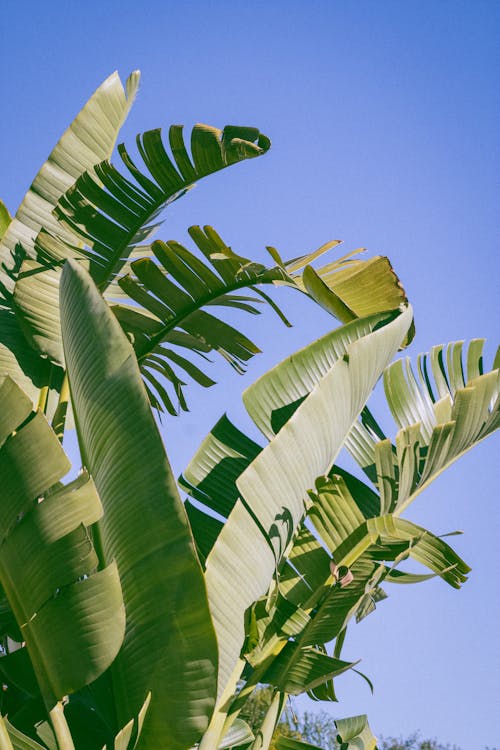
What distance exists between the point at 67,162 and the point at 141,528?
2121 millimetres

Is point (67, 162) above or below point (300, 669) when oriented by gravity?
above

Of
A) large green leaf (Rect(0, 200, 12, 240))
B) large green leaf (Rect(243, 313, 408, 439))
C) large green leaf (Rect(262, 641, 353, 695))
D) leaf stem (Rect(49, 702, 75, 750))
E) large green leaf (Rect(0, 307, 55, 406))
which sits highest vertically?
large green leaf (Rect(243, 313, 408, 439))

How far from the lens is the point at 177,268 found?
319 cm

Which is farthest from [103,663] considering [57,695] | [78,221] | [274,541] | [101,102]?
[101,102]

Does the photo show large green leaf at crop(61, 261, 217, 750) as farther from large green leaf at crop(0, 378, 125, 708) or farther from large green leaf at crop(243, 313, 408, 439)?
large green leaf at crop(243, 313, 408, 439)

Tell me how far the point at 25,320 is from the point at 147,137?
2.98 feet

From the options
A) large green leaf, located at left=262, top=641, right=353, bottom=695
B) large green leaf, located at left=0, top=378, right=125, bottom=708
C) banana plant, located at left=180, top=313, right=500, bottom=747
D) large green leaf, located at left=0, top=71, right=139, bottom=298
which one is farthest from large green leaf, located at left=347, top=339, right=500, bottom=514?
large green leaf, located at left=0, top=71, right=139, bottom=298

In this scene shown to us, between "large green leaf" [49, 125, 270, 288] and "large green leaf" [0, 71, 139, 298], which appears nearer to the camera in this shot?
"large green leaf" [49, 125, 270, 288]

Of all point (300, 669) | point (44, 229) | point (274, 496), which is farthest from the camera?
point (44, 229)

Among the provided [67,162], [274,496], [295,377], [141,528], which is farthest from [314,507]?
[67,162]

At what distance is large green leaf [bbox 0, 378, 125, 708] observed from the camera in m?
2.26

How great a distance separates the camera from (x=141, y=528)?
232 centimetres

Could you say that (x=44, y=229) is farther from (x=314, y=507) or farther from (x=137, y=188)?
(x=314, y=507)

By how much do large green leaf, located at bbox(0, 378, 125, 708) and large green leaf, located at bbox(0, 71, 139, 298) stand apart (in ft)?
4.49
